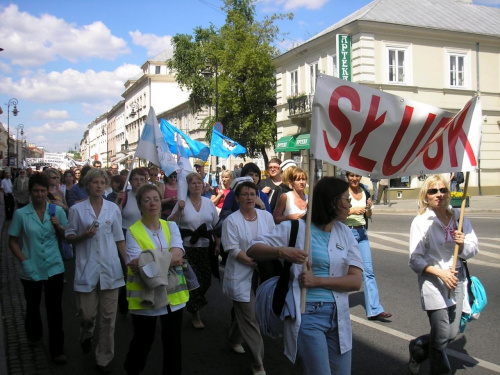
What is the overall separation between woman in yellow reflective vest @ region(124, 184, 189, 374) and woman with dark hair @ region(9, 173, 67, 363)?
1.24 m

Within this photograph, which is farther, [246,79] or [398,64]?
[246,79]

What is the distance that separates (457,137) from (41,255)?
3931 millimetres

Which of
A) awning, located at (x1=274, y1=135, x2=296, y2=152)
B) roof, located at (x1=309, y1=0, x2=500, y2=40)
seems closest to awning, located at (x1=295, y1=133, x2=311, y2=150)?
awning, located at (x1=274, y1=135, x2=296, y2=152)

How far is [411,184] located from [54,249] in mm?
23982

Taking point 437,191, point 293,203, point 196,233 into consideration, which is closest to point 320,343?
point 437,191

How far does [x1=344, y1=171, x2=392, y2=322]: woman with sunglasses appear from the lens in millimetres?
Answer: 6238

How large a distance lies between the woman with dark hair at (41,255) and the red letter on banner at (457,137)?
146 inches

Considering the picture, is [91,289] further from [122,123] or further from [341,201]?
[122,123]

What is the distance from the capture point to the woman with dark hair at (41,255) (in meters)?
5.11

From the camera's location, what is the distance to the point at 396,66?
27.1 m

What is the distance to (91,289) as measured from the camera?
4.91 m

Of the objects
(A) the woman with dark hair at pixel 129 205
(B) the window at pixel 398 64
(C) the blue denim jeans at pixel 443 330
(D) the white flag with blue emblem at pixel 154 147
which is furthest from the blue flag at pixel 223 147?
(B) the window at pixel 398 64

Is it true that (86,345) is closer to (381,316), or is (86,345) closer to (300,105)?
(381,316)

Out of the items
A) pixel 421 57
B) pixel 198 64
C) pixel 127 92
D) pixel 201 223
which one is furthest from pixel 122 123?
pixel 201 223
